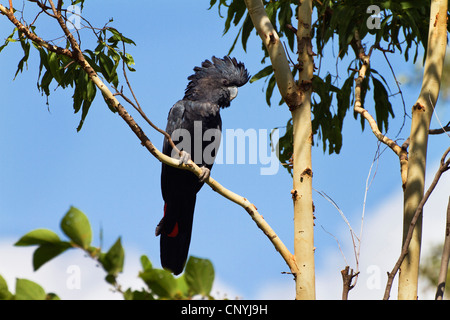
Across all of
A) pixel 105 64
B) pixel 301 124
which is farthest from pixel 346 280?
pixel 105 64

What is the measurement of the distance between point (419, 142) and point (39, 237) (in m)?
2.27

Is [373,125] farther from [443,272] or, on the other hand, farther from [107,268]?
[107,268]

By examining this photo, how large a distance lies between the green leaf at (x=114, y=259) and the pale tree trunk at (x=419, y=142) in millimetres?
1854

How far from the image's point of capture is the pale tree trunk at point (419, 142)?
8.08ft

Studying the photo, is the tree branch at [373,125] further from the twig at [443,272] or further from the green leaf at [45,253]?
the green leaf at [45,253]

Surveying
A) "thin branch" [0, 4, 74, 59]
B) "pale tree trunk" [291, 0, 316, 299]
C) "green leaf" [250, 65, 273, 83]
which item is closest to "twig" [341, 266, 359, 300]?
"pale tree trunk" [291, 0, 316, 299]

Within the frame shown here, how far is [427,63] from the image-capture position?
9.68ft

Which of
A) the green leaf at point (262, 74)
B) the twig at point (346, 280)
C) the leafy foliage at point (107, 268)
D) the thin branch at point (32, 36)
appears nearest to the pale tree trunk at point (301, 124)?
the twig at point (346, 280)

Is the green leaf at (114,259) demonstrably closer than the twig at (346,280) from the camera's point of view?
Yes

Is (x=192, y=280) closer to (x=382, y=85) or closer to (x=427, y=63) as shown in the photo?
(x=427, y=63)

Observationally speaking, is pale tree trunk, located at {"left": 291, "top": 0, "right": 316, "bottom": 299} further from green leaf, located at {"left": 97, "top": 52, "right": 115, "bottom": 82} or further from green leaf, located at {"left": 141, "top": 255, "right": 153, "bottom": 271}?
green leaf, located at {"left": 141, "top": 255, "right": 153, "bottom": 271}

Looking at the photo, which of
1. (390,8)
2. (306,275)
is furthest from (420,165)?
(390,8)

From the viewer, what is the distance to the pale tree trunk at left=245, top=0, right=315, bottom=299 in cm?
258

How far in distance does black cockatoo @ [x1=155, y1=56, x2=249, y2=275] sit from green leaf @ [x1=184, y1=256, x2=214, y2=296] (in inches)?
113
